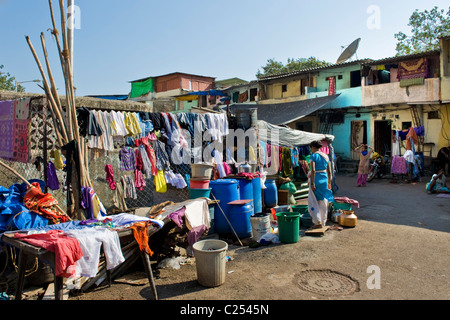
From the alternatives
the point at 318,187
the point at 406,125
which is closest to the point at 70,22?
the point at 318,187

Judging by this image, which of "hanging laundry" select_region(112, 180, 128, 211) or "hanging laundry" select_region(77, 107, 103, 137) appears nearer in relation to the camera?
"hanging laundry" select_region(77, 107, 103, 137)

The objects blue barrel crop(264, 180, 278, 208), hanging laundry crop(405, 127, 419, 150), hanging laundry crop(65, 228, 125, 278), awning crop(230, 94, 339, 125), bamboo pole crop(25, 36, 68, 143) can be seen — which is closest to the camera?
hanging laundry crop(65, 228, 125, 278)

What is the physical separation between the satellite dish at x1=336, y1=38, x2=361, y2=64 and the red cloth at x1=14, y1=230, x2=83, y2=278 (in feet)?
65.3

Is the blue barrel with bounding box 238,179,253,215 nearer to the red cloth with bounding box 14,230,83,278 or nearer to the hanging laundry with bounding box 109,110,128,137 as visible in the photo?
the hanging laundry with bounding box 109,110,128,137

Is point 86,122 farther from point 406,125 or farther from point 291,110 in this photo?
point 406,125

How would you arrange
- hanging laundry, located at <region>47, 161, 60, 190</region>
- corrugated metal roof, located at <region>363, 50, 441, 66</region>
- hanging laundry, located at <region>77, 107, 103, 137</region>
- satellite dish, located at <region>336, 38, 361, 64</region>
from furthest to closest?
satellite dish, located at <region>336, 38, 361, 64</region> < corrugated metal roof, located at <region>363, 50, 441, 66</region> < hanging laundry, located at <region>77, 107, 103, 137</region> < hanging laundry, located at <region>47, 161, 60, 190</region>

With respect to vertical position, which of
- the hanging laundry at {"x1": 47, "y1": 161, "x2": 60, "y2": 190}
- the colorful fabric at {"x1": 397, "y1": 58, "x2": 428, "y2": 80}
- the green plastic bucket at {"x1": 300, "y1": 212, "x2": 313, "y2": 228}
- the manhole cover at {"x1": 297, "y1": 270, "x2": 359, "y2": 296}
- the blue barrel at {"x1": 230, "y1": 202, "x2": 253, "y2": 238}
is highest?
the colorful fabric at {"x1": 397, "y1": 58, "x2": 428, "y2": 80}

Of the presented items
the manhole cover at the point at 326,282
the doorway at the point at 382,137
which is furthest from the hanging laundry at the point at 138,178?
the doorway at the point at 382,137

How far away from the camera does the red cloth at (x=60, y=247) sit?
3.30 meters

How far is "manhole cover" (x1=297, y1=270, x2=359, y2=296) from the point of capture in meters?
4.38

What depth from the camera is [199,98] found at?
27328 millimetres

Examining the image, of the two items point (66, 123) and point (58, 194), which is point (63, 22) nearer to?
point (66, 123)

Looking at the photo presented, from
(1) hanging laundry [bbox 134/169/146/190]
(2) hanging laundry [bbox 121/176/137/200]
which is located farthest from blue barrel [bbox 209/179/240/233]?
(2) hanging laundry [bbox 121/176/137/200]
